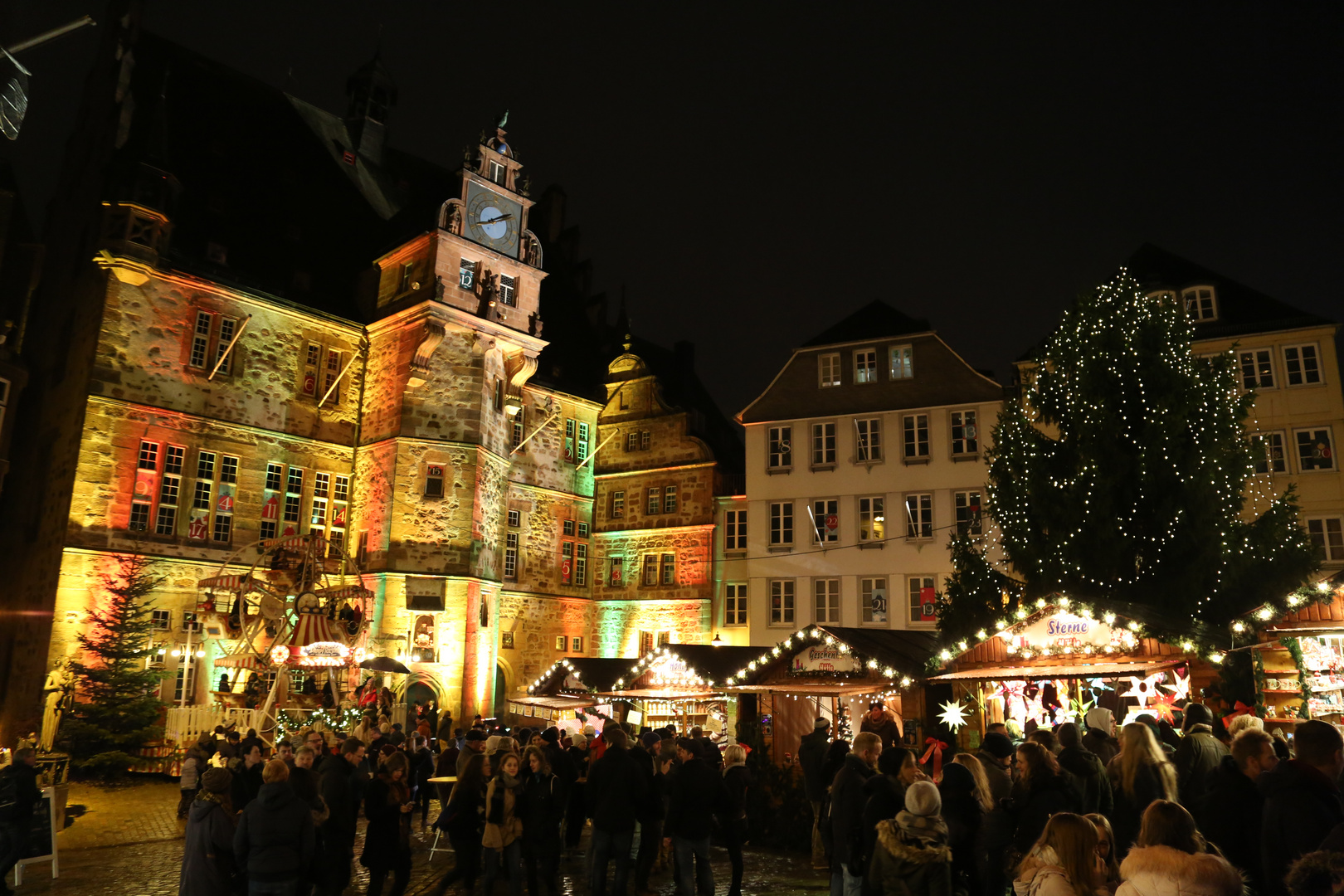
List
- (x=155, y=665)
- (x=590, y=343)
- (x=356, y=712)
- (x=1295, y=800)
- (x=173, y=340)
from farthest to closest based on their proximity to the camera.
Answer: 1. (x=590, y=343)
2. (x=173, y=340)
3. (x=155, y=665)
4. (x=356, y=712)
5. (x=1295, y=800)

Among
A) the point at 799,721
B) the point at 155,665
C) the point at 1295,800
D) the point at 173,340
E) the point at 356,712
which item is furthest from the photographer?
the point at 173,340

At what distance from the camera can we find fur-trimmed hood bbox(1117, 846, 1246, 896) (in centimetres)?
332

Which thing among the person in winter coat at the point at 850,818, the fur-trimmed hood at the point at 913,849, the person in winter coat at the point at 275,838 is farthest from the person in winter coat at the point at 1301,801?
the person in winter coat at the point at 275,838

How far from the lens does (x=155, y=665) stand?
2255 centimetres

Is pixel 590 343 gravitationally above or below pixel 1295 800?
above

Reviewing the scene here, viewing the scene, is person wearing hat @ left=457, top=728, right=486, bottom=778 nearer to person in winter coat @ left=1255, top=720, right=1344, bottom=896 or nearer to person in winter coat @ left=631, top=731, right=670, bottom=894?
person in winter coat @ left=631, top=731, right=670, bottom=894

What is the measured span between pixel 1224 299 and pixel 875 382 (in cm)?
962

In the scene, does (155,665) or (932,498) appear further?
(932,498)

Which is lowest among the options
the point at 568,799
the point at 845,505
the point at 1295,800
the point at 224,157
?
the point at 568,799

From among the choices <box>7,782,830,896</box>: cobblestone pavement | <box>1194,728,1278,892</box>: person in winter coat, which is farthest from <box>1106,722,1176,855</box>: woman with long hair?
<box>7,782,830,896</box>: cobblestone pavement

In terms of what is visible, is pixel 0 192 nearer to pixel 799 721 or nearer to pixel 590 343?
pixel 590 343

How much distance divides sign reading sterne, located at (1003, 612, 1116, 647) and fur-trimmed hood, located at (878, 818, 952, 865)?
8767 mm

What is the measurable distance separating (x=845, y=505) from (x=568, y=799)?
17.9 meters

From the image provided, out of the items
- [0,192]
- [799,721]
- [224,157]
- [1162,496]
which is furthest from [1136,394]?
[0,192]
